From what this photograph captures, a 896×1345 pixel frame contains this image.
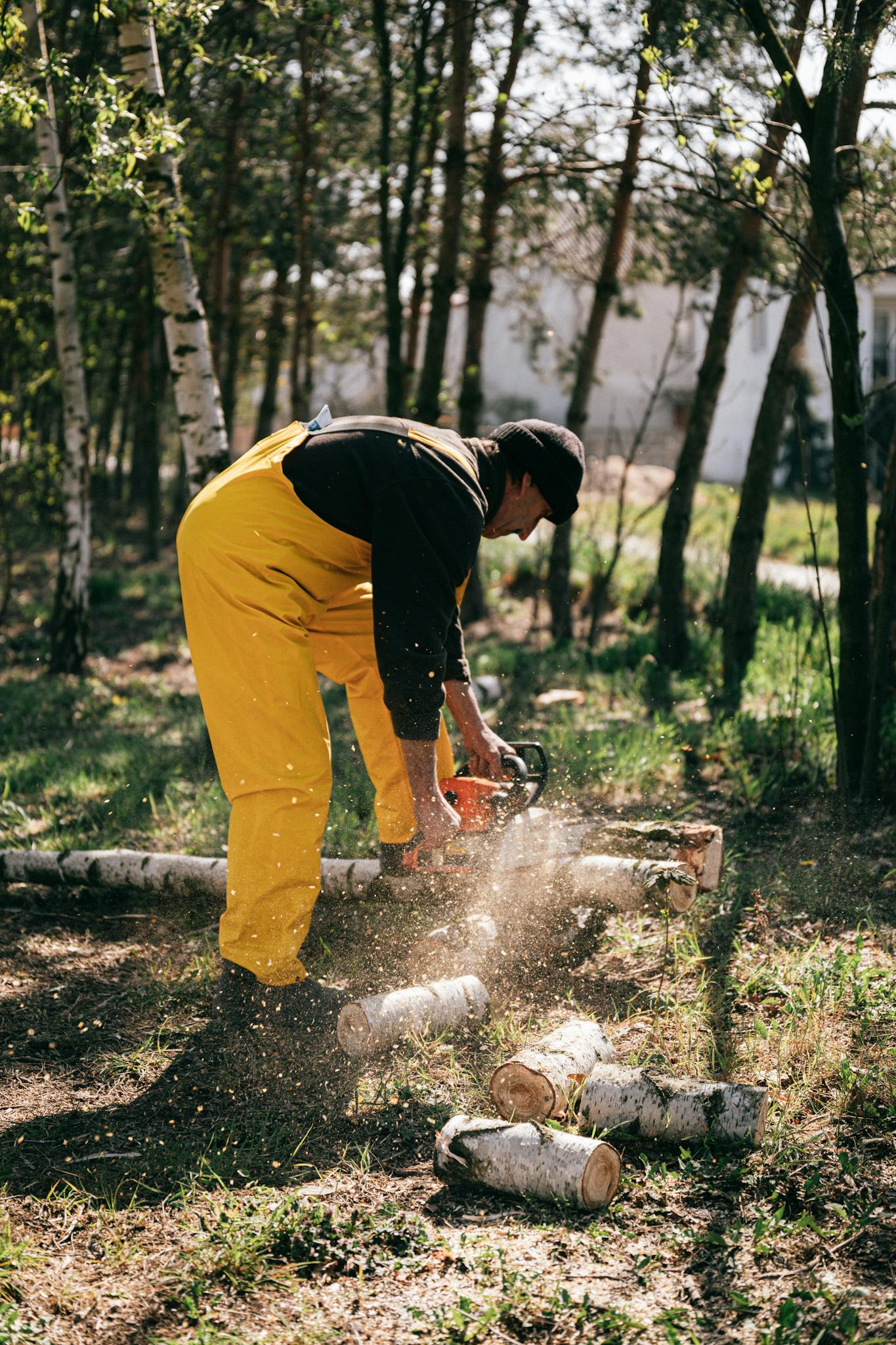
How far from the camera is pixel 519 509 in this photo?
340cm

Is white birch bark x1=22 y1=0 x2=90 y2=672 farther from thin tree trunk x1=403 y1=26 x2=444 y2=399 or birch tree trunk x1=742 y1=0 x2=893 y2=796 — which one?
birch tree trunk x1=742 y1=0 x2=893 y2=796

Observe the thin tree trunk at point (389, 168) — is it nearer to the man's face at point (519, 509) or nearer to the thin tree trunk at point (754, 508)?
the thin tree trunk at point (754, 508)

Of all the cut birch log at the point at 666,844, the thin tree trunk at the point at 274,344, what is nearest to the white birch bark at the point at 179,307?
the cut birch log at the point at 666,844

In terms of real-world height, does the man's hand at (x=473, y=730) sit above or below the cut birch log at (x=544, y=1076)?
above

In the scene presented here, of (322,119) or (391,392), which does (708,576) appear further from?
(322,119)

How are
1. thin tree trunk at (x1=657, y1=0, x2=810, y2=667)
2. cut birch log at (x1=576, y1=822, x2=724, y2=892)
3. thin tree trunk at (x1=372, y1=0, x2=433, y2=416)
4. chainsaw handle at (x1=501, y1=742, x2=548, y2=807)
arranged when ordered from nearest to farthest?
chainsaw handle at (x1=501, y1=742, x2=548, y2=807) → cut birch log at (x1=576, y1=822, x2=724, y2=892) → thin tree trunk at (x1=372, y1=0, x2=433, y2=416) → thin tree trunk at (x1=657, y1=0, x2=810, y2=667)

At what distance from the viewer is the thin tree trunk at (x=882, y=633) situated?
4590mm

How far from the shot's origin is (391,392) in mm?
8594

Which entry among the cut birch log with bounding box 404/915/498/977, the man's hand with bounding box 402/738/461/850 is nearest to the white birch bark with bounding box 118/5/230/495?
the cut birch log with bounding box 404/915/498/977

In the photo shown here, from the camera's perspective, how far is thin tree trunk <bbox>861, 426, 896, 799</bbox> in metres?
4.59

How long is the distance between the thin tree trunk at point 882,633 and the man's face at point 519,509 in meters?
1.90

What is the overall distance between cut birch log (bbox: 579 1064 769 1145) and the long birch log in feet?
4.27

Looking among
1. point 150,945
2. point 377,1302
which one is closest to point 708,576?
point 150,945

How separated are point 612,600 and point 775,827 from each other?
19.5ft
